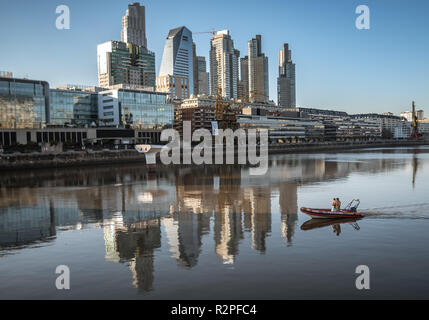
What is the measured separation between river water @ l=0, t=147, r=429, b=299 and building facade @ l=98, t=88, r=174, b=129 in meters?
102

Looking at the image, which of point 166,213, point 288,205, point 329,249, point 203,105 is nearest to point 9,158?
point 166,213

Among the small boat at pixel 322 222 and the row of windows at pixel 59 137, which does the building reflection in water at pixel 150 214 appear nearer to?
the small boat at pixel 322 222

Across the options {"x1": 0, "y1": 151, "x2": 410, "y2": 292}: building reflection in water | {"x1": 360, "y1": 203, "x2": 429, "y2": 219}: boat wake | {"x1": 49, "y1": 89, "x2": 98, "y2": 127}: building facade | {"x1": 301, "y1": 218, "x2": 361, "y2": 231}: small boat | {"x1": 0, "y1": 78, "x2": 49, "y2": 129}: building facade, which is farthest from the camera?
{"x1": 49, "y1": 89, "x2": 98, "y2": 127}: building facade

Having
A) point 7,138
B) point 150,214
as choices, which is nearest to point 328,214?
point 150,214

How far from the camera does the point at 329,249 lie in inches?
851

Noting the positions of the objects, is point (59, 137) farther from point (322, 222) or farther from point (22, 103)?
point (322, 222)

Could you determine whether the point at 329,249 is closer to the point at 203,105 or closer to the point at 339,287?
the point at 339,287

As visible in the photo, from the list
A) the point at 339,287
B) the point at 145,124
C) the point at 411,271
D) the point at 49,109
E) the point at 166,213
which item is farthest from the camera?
the point at 145,124

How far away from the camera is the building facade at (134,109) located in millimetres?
142000

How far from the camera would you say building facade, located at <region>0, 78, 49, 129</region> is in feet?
357

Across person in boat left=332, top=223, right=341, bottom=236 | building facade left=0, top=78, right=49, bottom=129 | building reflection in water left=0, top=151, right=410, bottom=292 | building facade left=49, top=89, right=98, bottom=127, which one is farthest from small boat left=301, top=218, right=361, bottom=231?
building facade left=49, top=89, right=98, bottom=127

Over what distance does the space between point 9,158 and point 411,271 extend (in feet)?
247

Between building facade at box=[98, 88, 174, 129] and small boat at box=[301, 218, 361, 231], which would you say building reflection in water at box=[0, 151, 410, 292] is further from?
building facade at box=[98, 88, 174, 129]
